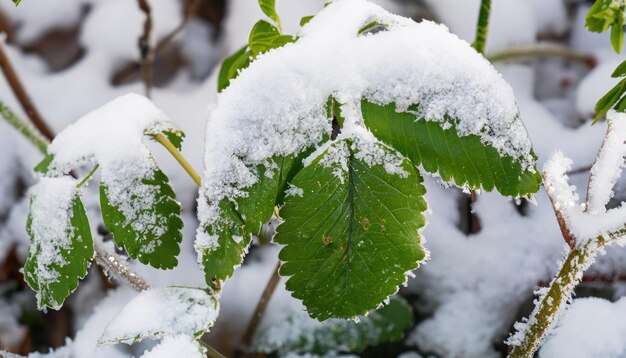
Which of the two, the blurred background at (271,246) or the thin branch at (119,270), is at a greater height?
the blurred background at (271,246)

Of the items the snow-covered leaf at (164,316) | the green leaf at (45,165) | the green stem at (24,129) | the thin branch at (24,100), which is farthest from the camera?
the thin branch at (24,100)

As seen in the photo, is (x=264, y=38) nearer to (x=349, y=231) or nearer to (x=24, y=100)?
(x=349, y=231)

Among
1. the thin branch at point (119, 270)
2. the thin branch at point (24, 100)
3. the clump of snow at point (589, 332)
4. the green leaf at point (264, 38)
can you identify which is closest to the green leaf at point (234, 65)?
the green leaf at point (264, 38)

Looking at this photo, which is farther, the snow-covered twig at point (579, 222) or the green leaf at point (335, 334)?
the green leaf at point (335, 334)

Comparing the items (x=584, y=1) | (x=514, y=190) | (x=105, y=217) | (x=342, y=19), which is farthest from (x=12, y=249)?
(x=584, y=1)

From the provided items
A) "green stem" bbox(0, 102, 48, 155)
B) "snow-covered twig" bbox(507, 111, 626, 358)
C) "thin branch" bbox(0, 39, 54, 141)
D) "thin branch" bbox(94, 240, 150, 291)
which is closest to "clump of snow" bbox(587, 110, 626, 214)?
"snow-covered twig" bbox(507, 111, 626, 358)

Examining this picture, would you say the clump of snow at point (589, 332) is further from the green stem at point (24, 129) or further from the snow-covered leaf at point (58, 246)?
Result: the green stem at point (24, 129)

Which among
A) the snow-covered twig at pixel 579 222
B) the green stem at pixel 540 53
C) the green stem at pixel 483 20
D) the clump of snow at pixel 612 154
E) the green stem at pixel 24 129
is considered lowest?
the green stem at pixel 24 129
